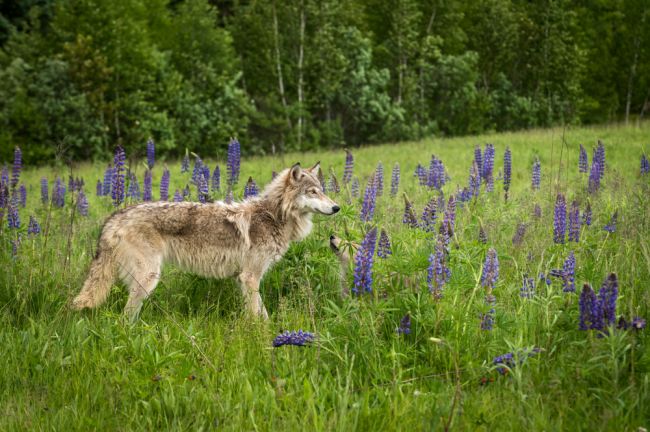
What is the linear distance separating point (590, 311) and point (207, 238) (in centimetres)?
332

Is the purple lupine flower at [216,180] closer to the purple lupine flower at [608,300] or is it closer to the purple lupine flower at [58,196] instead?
the purple lupine flower at [58,196]

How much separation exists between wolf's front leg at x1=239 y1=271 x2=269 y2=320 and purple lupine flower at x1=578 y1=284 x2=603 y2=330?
7.74 feet

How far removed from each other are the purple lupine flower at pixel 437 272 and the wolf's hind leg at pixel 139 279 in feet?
7.91

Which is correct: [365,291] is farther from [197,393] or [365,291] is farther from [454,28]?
[454,28]

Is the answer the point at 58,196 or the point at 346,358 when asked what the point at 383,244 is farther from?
the point at 58,196

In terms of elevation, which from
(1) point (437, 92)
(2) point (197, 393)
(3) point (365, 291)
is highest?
(1) point (437, 92)

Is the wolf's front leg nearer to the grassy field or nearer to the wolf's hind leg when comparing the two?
the grassy field

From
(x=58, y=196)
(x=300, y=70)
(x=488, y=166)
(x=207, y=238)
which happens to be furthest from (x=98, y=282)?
(x=300, y=70)

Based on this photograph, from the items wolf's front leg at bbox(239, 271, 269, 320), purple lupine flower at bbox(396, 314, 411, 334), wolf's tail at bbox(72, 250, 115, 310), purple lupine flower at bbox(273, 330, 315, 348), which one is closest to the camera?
purple lupine flower at bbox(273, 330, 315, 348)

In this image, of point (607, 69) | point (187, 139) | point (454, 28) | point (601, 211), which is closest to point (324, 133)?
point (187, 139)

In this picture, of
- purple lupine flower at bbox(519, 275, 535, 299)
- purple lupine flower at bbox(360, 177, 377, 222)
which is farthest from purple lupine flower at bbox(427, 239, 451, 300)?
purple lupine flower at bbox(360, 177, 377, 222)

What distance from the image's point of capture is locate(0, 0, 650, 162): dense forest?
24.2 m

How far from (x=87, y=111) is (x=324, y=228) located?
68.7 feet

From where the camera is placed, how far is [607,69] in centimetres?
3859
